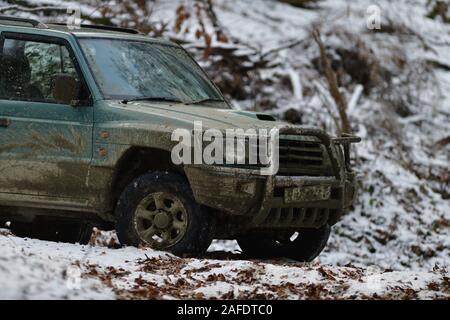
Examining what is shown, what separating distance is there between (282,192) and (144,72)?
178 cm

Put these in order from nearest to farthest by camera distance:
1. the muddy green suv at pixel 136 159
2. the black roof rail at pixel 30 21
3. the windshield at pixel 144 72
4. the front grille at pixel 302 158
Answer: the muddy green suv at pixel 136 159
the front grille at pixel 302 158
the windshield at pixel 144 72
the black roof rail at pixel 30 21

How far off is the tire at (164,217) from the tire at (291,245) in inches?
47.7

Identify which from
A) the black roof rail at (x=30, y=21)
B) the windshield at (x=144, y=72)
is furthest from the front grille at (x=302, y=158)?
the black roof rail at (x=30, y=21)

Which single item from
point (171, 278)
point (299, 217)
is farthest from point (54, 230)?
point (171, 278)

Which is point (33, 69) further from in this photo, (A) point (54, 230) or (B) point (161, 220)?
(A) point (54, 230)

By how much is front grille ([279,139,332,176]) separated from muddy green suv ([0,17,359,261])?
0.01 metres

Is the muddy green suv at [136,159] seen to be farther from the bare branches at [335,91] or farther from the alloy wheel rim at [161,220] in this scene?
the bare branches at [335,91]

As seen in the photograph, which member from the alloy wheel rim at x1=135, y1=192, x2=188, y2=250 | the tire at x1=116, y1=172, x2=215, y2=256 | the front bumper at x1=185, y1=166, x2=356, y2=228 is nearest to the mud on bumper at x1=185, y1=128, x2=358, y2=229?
the front bumper at x1=185, y1=166, x2=356, y2=228

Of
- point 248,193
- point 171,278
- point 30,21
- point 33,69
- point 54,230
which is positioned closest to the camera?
point 171,278

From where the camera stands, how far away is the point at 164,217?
8.65 metres

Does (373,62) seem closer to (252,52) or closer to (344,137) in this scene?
(252,52)

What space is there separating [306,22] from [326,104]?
336 centimetres

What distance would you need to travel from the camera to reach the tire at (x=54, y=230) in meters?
10.7

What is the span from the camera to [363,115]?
16.8 m
